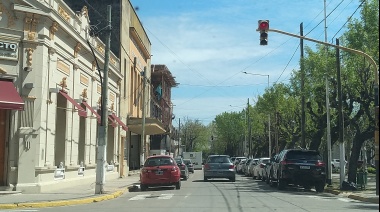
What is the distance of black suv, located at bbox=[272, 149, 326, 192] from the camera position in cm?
2191

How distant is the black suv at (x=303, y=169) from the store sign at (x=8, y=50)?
1256cm

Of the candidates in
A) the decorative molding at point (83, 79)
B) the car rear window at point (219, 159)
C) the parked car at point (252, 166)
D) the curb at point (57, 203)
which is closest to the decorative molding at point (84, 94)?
the decorative molding at point (83, 79)

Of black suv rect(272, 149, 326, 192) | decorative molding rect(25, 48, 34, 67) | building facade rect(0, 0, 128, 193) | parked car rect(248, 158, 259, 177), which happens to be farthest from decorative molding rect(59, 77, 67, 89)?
parked car rect(248, 158, 259, 177)

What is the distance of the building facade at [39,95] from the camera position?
60.3 ft

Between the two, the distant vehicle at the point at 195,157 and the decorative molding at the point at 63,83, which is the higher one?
the decorative molding at the point at 63,83

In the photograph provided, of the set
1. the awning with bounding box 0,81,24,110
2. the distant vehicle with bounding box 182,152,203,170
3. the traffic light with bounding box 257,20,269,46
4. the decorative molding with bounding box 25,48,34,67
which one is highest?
the traffic light with bounding box 257,20,269,46

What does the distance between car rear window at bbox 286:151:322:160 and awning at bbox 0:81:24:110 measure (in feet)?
39.4

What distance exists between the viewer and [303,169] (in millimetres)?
21906

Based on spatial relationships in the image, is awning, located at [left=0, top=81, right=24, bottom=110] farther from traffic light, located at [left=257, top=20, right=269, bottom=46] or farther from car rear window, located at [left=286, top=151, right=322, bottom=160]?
car rear window, located at [left=286, top=151, right=322, bottom=160]

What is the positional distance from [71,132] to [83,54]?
179 inches

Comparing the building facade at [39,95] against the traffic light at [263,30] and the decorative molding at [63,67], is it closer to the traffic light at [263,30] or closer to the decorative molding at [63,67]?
the decorative molding at [63,67]

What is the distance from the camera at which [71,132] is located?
77.1ft

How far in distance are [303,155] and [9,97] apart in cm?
1304

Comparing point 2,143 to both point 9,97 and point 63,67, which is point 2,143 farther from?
point 63,67
